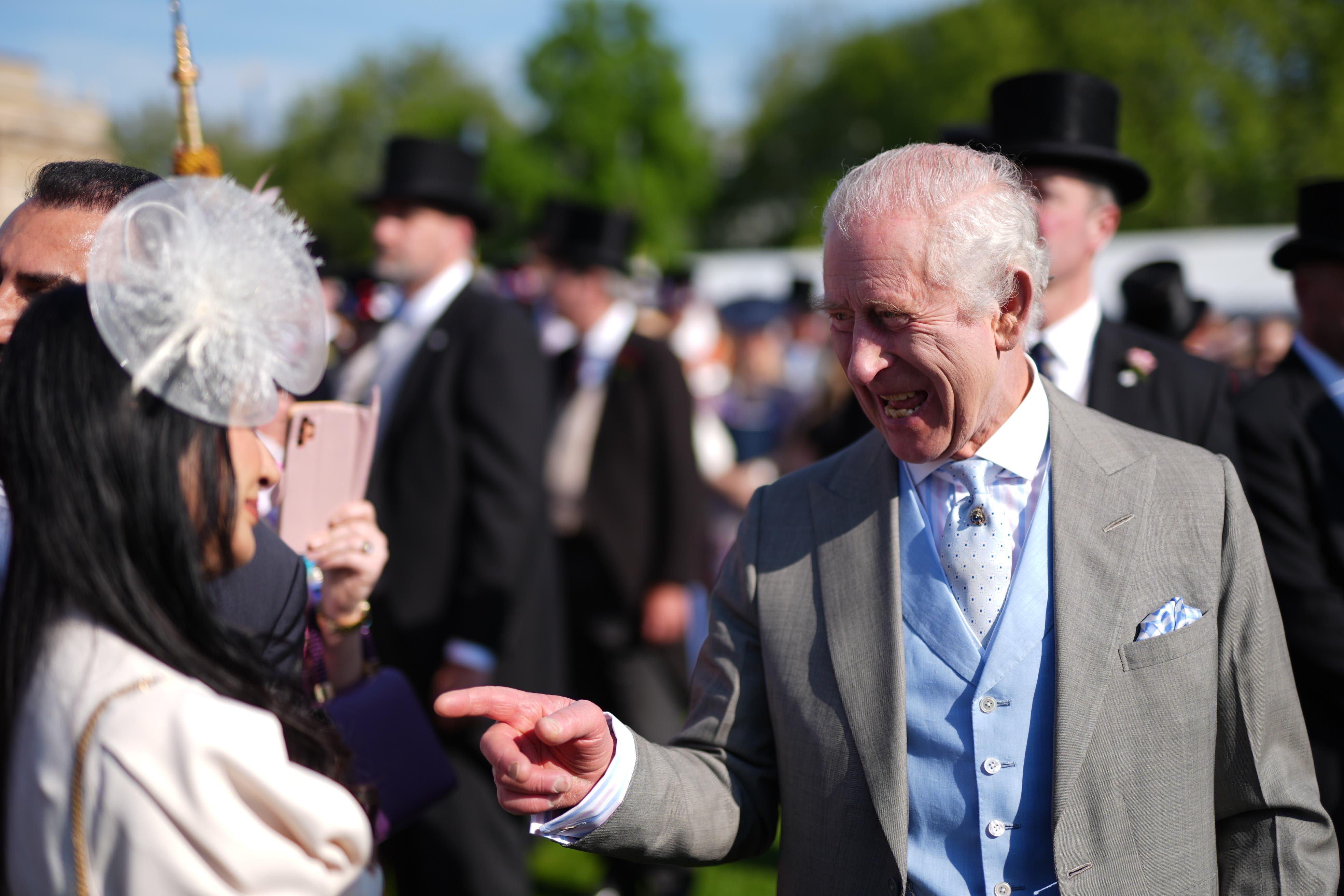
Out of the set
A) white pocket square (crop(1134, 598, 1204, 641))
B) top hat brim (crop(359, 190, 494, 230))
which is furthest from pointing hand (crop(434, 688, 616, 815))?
top hat brim (crop(359, 190, 494, 230))

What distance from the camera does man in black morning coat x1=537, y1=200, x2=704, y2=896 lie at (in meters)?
5.23

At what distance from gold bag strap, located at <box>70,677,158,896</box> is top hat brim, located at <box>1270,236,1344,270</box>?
12.0 feet

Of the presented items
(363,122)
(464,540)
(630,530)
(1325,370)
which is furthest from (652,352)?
(363,122)

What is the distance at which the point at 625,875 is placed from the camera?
16.4ft

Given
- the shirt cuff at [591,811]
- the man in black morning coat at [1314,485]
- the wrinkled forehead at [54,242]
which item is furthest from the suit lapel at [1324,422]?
the wrinkled forehead at [54,242]

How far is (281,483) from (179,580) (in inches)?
32.9

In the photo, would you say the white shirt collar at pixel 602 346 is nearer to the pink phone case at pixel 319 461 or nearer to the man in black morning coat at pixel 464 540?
the man in black morning coat at pixel 464 540

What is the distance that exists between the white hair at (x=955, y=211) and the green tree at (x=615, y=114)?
48.8m

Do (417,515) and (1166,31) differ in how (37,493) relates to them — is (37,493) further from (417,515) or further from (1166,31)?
(1166,31)

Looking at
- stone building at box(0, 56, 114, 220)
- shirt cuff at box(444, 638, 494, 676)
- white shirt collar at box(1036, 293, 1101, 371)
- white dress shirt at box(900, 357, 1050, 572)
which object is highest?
stone building at box(0, 56, 114, 220)

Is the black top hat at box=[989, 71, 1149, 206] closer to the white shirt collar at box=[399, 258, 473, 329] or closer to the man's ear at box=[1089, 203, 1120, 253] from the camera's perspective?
the man's ear at box=[1089, 203, 1120, 253]

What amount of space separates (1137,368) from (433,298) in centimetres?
265

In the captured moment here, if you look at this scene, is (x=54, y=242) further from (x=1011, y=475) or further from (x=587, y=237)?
(x=587, y=237)

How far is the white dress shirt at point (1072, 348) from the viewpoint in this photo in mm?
3111
